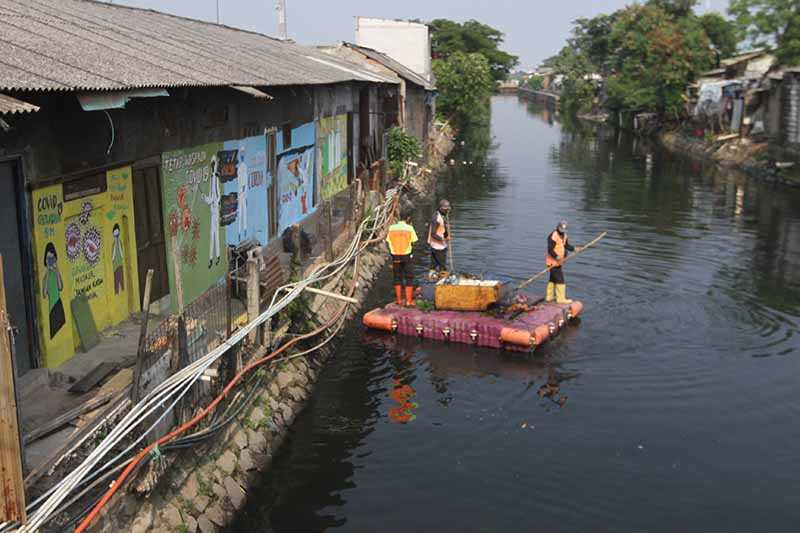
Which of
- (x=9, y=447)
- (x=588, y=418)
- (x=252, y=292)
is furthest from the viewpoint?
(x=588, y=418)

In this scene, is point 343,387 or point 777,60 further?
point 777,60

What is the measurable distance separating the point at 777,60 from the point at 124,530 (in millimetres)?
47193

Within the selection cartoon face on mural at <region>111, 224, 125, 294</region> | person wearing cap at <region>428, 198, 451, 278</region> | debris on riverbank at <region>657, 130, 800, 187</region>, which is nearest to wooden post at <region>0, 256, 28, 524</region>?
cartoon face on mural at <region>111, 224, 125, 294</region>

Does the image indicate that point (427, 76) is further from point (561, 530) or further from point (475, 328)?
point (561, 530)

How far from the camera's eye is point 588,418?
13336 millimetres

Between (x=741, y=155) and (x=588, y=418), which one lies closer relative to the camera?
(x=588, y=418)

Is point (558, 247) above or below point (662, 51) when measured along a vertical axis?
below

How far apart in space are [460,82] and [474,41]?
3131cm

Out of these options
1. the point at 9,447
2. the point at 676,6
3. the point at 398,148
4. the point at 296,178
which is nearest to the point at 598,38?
the point at 676,6

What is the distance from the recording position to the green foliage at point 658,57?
63219 mm

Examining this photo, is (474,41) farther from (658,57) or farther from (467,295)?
(467,295)

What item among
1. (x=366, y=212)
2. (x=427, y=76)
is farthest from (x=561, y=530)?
(x=427, y=76)

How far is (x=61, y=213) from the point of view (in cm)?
1077

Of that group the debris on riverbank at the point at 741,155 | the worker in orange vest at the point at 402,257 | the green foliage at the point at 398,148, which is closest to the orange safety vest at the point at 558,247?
the worker in orange vest at the point at 402,257
